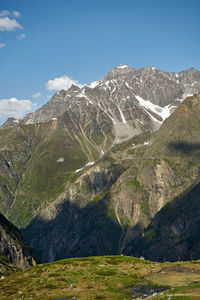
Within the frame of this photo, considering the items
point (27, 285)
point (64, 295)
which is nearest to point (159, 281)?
point (64, 295)

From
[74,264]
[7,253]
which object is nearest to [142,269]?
[74,264]

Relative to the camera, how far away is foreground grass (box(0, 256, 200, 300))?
208ft

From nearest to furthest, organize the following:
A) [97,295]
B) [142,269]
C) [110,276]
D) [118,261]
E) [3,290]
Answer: [97,295], [3,290], [110,276], [142,269], [118,261]

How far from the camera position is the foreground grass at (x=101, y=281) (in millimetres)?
63294

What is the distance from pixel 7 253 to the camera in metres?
198

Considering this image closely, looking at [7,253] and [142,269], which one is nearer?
[142,269]

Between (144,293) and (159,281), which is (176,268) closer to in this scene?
(159,281)

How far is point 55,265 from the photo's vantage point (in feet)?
292

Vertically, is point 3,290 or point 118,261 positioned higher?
point 3,290

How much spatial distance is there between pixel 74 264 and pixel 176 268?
23.5 meters

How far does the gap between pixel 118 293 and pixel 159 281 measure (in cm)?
1200

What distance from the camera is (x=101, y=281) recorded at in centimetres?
7212

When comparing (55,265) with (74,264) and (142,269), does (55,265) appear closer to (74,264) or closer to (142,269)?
(74,264)

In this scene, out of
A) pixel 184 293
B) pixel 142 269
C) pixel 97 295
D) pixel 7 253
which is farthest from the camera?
pixel 7 253
